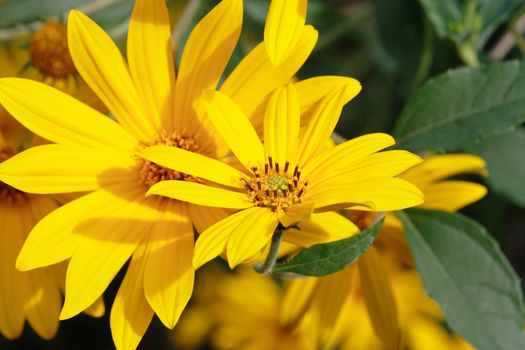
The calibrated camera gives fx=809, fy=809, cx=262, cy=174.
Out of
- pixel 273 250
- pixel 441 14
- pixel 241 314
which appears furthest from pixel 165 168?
pixel 241 314

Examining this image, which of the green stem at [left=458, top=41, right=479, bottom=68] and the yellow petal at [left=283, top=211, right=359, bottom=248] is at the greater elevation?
the green stem at [left=458, top=41, right=479, bottom=68]

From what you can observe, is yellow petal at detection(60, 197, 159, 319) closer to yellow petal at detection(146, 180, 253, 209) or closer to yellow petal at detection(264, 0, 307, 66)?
yellow petal at detection(146, 180, 253, 209)

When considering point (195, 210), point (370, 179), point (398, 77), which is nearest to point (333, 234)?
point (370, 179)

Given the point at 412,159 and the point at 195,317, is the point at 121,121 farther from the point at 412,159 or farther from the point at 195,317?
the point at 195,317

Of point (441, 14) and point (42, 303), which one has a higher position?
point (441, 14)

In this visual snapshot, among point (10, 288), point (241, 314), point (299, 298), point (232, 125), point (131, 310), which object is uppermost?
point (232, 125)

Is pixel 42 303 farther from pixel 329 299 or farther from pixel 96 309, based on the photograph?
pixel 329 299

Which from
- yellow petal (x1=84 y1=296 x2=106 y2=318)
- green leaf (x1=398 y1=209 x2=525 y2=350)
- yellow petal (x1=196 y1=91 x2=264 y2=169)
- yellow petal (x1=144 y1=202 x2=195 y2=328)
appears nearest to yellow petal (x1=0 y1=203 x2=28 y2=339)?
yellow petal (x1=84 y1=296 x2=106 y2=318)
